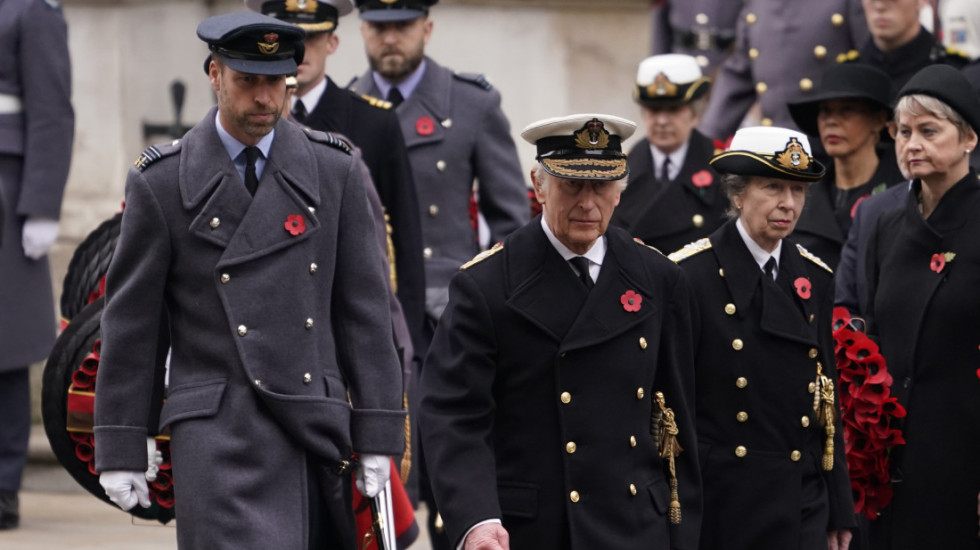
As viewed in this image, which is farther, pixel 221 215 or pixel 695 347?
pixel 695 347

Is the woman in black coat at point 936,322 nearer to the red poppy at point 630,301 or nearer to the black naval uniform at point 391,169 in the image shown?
the red poppy at point 630,301

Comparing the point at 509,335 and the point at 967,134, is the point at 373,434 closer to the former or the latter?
the point at 509,335

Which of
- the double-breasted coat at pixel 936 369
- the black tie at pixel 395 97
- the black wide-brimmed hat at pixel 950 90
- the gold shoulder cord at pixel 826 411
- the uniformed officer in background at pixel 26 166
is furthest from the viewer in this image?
the uniformed officer in background at pixel 26 166

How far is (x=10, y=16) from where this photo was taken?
9.41m

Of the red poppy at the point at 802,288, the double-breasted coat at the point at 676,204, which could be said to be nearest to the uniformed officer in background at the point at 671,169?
the double-breasted coat at the point at 676,204

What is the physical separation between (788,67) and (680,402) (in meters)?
4.66

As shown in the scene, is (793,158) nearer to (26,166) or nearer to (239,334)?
(239,334)

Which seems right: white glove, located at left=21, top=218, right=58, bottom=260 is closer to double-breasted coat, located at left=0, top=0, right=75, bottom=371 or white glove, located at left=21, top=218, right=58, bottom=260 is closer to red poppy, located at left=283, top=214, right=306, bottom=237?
double-breasted coat, located at left=0, top=0, right=75, bottom=371

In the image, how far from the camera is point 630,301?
5.77 meters

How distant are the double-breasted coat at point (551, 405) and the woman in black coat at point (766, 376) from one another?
2.18 feet

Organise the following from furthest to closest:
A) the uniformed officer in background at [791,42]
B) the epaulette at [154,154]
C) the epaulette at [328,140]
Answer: the uniformed officer in background at [791,42]
the epaulette at [328,140]
the epaulette at [154,154]

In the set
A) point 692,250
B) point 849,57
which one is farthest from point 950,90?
point 849,57

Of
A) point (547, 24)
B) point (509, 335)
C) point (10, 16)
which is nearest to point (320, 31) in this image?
point (10, 16)

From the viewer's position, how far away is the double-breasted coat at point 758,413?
21.1ft
